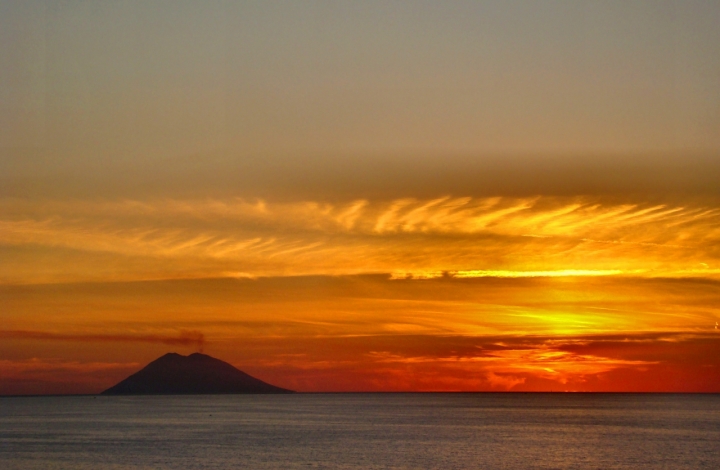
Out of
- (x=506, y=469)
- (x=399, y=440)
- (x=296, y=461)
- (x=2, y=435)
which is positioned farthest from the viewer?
(x=2, y=435)

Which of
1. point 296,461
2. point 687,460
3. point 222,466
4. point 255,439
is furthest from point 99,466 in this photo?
point 687,460

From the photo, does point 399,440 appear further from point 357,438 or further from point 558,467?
point 558,467

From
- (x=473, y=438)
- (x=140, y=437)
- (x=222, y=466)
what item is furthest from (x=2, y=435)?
(x=473, y=438)

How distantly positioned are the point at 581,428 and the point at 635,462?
6252 centimetres

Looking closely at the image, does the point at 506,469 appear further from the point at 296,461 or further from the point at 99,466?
the point at 99,466

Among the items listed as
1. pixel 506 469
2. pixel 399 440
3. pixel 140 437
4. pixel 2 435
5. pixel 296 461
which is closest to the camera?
pixel 506 469

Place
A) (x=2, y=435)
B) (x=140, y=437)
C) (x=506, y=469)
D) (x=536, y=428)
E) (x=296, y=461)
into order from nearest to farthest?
(x=506, y=469) < (x=296, y=461) < (x=140, y=437) < (x=2, y=435) < (x=536, y=428)

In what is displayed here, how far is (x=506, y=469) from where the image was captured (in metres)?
80.8

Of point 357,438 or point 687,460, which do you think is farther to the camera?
point 357,438

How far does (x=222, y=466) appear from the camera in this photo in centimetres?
8331

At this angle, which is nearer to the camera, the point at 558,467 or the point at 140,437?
the point at 558,467

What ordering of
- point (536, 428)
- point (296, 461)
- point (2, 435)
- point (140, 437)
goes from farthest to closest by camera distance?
1. point (536, 428)
2. point (2, 435)
3. point (140, 437)
4. point (296, 461)

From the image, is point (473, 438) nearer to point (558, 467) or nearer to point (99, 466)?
point (558, 467)

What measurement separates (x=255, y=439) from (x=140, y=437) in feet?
73.4
